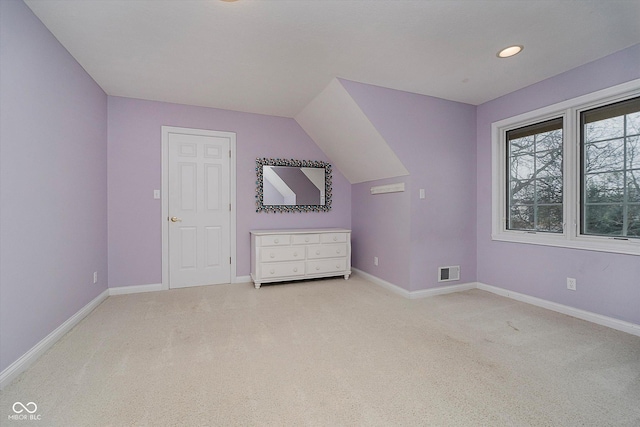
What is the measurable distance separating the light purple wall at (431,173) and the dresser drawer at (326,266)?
631mm

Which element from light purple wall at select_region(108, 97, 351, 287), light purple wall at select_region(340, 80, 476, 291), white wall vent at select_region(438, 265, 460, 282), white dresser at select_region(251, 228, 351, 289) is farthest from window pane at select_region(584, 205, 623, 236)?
light purple wall at select_region(108, 97, 351, 287)

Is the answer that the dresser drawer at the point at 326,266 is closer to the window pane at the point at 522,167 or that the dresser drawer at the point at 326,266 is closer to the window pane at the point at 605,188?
the window pane at the point at 522,167

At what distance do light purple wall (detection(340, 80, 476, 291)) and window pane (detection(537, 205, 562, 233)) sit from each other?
2.44 ft

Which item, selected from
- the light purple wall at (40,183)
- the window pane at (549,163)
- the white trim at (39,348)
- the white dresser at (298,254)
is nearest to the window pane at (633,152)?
the window pane at (549,163)

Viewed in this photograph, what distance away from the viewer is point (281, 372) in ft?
6.04

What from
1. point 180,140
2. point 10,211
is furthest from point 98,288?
point 180,140

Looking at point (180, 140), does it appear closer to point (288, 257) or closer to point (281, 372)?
point (288, 257)

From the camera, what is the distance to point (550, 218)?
3.07 metres

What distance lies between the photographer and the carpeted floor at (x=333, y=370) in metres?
1.47

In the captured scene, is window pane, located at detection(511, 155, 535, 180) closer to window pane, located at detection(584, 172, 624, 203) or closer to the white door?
window pane, located at detection(584, 172, 624, 203)

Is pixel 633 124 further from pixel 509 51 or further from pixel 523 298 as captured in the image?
pixel 523 298

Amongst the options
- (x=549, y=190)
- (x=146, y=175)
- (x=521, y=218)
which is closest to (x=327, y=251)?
(x=521, y=218)

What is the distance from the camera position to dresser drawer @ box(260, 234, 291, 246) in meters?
3.75

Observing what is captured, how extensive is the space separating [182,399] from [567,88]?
13.3ft
